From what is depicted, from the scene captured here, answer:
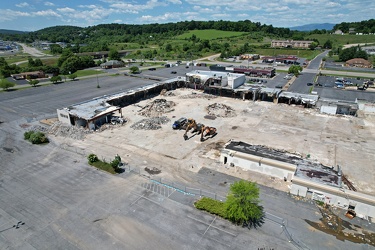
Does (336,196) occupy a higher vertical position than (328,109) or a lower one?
lower

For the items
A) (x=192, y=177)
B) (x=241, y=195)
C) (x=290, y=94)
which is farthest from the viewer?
(x=290, y=94)

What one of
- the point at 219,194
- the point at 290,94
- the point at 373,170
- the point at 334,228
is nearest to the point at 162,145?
the point at 219,194

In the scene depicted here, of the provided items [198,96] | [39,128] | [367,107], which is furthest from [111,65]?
[367,107]

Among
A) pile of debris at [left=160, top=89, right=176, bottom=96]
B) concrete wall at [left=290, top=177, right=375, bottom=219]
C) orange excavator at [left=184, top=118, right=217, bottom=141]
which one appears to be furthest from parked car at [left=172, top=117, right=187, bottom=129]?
pile of debris at [left=160, top=89, right=176, bottom=96]

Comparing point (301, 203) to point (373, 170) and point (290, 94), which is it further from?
point (290, 94)

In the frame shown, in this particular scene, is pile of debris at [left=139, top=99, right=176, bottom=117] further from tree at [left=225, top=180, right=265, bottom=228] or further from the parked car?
tree at [left=225, top=180, right=265, bottom=228]

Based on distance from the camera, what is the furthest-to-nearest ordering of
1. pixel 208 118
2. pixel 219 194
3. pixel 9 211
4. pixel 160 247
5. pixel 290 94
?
pixel 290 94 → pixel 208 118 → pixel 219 194 → pixel 9 211 → pixel 160 247

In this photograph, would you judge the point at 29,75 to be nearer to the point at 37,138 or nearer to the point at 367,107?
the point at 37,138
